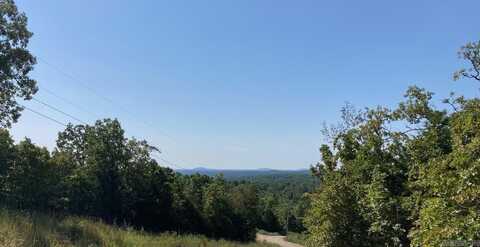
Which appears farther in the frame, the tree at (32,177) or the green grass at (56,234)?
the tree at (32,177)

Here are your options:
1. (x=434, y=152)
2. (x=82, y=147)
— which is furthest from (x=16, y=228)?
(x=82, y=147)

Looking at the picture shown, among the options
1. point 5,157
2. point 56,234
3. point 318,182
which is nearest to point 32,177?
point 5,157

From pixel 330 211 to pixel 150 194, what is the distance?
31748mm

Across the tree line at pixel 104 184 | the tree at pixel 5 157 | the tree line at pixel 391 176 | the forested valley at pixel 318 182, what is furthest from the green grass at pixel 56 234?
the tree at pixel 5 157

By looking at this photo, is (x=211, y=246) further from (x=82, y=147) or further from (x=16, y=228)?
(x=82, y=147)

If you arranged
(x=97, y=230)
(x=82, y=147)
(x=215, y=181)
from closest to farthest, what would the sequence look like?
(x=97, y=230), (x=82, y=147), (x=215, y=181)

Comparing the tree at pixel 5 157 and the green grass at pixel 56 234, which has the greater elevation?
the tree at pixel 5 157

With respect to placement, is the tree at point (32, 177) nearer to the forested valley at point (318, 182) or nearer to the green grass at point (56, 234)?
the forested valley at point (318, 182)

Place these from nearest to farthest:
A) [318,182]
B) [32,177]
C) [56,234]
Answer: [56,234] < [318,182] < [32,177]

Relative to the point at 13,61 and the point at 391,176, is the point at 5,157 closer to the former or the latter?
the point at 13,61

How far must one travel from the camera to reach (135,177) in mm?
45219

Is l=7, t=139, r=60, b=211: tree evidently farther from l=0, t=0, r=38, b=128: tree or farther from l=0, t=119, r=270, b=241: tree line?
l=0, t=0, r=38, b=128: tree

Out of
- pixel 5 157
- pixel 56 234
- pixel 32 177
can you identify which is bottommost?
pixel 56 234

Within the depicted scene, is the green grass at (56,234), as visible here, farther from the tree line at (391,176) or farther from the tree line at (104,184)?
the tree line at (104,184)
